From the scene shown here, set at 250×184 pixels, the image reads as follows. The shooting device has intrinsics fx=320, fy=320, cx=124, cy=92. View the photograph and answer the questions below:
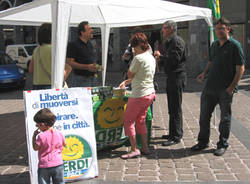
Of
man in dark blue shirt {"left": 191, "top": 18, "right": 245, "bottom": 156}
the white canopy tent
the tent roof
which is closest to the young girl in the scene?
the white canopy tent

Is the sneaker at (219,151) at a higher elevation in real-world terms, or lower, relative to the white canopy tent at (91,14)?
lower

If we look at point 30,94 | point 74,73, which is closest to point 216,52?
point 74,73

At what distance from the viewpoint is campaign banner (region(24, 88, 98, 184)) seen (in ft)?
12.1

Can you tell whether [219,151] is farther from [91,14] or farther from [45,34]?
[91,14]

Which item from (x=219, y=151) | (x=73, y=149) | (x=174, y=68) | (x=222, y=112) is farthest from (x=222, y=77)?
(x=73, y=149)

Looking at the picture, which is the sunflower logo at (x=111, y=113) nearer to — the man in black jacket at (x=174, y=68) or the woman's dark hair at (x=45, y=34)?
the man in black jacket at (x=174, y=68)

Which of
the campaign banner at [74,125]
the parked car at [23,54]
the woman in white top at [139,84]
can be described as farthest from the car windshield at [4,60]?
the campaign banner at [74,125]

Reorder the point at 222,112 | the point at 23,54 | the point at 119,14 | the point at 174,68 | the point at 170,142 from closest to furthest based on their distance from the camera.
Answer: the point at 222,112 → the point at 174,68 → the point at 170,142 → the point at 119,14 → the point at 23,54

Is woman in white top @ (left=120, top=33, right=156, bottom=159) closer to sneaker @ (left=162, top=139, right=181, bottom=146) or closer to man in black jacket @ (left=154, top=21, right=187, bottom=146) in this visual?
man in black jacket @ (left=154, top=21, right=187, bottom=146)

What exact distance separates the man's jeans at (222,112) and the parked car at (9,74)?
9206 millimetres

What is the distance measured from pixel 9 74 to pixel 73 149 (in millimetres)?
9345

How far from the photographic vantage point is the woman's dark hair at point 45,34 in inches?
174

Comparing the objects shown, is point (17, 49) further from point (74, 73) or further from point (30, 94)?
point (30, 94)

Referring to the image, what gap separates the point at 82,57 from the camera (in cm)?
486
